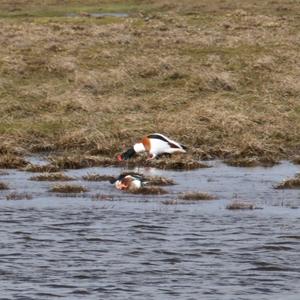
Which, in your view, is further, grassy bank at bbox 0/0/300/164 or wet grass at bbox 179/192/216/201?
grassy bank at bbox 0/0/300/164

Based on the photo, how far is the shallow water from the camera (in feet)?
40.8

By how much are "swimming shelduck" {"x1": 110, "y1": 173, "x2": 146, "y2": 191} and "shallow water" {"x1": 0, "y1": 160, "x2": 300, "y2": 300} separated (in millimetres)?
169

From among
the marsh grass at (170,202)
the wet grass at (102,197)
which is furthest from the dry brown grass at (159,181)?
the marsh grass at (170,202)

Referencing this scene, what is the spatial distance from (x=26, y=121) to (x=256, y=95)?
5693 mm

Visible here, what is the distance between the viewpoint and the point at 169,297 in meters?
12.0

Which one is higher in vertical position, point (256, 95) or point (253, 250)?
point (256, 95)

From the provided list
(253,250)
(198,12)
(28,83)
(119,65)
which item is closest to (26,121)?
(28,83)

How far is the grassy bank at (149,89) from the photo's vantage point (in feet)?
70.9

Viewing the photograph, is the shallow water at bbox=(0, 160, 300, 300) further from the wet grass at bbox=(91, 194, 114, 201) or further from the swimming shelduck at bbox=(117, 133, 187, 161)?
the swimming shelduck at bbox=(117, 133, 187, 161)

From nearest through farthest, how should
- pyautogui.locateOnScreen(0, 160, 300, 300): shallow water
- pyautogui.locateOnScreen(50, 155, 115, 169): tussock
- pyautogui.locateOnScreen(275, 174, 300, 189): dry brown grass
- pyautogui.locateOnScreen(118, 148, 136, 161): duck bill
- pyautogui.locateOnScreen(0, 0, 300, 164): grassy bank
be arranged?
1. pyautogui.locateOnScreen(0, 160, 300, 300): shallow water
2. pyautogui.locateOnScreen(275, 174, 300, 189): dry brown grass
3. pyautogui.locateOnScreen(50, 155, 115, 169): tussock
4. pyautogui.locateOnScreen(118, 148, 136, 161): duck bill
5. pyautogui.locateOnScreen(0, 0, 300, 164): grassy bank

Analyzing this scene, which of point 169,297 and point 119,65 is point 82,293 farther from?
point 119,65

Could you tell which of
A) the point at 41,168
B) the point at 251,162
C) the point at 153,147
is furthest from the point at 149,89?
the point at 41,168

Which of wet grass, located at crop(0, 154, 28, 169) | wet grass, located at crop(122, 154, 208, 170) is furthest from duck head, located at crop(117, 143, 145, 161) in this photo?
wet grass, located at crop(0, 154, 28, 169)

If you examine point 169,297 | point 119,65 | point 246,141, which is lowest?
point 169,297
